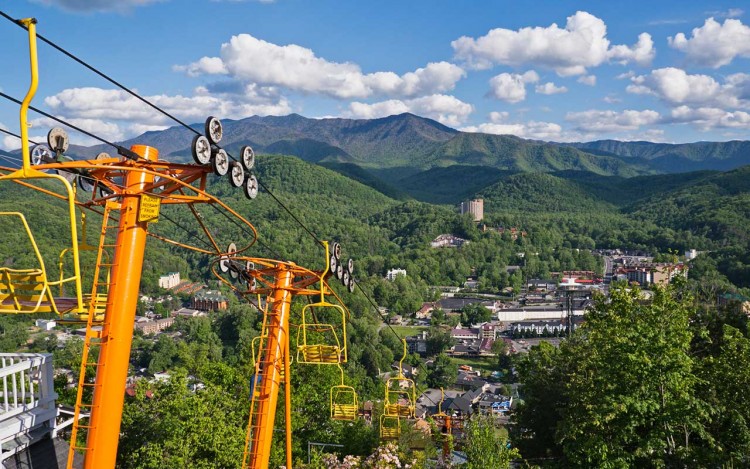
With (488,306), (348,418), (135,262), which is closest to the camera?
(135,262)

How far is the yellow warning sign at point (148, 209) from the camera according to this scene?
579cm

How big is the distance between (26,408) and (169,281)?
106 metres

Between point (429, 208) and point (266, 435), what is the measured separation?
16491 centimetres

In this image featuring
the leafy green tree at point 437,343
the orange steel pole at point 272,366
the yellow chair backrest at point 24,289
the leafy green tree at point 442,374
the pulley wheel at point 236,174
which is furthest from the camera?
the leafy green tree at point 437,343

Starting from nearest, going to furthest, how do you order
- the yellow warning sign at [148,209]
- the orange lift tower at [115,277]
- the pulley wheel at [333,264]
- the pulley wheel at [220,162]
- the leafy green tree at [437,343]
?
the orange lift tower at [115,277] < the yellow warning sign at [148,209] < the pulley wheel at [220,162] < the pulley wheel at [333,264] < the leafy green tree at [437,343]

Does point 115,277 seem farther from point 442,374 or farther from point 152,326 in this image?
point 152,326

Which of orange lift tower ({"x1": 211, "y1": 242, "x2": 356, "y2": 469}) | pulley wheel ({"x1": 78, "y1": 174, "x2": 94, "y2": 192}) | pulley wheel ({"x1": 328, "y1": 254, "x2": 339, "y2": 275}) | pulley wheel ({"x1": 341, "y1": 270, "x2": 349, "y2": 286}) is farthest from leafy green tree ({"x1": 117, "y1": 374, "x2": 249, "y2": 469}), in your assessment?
pulley wheel ({"x1": 78, "y1": 174, "x2": 94, "y2": 192})

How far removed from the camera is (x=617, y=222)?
178375mm

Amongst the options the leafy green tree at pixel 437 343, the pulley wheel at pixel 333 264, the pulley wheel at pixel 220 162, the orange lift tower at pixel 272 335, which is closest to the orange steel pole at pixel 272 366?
the orange lift tower at pixel 272 335

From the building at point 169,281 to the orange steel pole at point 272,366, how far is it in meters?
102

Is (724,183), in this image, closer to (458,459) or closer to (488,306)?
(488,306)

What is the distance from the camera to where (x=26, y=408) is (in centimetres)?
687

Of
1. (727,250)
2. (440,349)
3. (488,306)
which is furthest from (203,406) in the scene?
(727,250)

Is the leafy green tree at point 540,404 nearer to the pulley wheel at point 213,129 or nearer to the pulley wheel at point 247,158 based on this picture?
the pulley wheel at point 247,158
